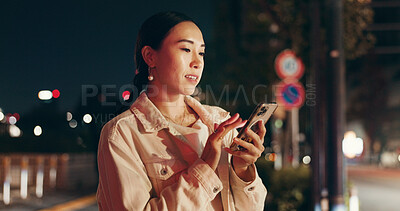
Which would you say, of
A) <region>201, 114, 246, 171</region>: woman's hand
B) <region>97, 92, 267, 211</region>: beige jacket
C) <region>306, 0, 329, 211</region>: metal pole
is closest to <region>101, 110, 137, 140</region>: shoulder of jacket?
<region>97, 92, 267, 211</region>: beige jacket

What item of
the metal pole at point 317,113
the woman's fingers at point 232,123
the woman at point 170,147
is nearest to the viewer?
the woman's fingers at point 232,123

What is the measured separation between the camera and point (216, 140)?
1.76 m

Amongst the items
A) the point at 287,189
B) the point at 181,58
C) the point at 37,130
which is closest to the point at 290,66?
the point at 287,189

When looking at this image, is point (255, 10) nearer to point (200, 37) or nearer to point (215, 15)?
point (215, 15)

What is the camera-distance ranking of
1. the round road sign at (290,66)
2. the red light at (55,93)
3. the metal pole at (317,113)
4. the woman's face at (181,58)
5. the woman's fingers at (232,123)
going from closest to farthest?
1. the woman's fingers at (232,123)
2. the woman's face at (181,58)
3. the metal pole at (317,113)
4. the red light at (55,93)
5. the round road sign at (290,66)

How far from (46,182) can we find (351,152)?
9710 millimetres

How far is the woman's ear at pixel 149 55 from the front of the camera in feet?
6.51

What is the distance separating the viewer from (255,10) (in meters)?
13.5

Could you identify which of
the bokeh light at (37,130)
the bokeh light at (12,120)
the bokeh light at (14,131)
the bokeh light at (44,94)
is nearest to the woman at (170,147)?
the bokeh light at (44,94)

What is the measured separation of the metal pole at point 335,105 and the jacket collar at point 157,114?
4.32 metres

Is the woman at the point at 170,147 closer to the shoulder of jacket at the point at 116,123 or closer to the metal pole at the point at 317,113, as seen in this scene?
the shoulder of jacket at the point at 116,123

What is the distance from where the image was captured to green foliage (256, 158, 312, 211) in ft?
30.7

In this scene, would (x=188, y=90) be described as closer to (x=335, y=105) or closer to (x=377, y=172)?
(x=335, y=105)

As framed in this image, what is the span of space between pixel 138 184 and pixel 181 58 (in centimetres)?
53
